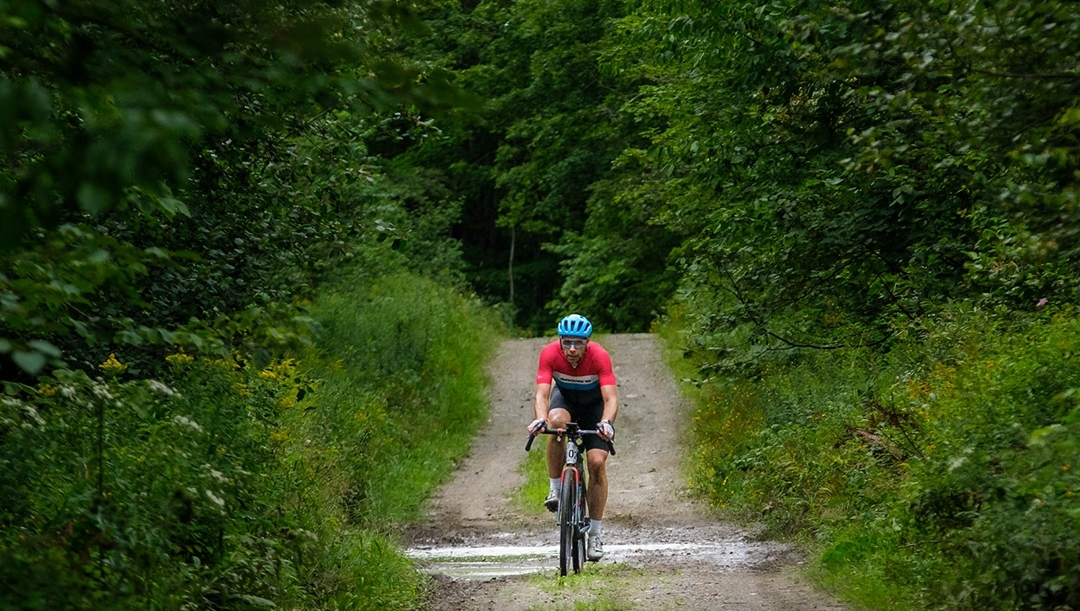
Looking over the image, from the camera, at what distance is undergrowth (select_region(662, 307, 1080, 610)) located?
19.1 feet

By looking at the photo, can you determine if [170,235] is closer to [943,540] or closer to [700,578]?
[700,578]

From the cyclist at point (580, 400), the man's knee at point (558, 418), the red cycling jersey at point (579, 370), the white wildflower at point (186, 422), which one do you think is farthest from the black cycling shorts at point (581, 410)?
the white wildflower at point (186, 422)

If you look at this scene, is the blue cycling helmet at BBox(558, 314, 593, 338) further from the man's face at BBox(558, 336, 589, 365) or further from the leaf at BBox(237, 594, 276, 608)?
A: the leaf at BBox(237, 594, 276, 608)

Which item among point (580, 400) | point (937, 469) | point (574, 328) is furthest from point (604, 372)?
point (937, 469)

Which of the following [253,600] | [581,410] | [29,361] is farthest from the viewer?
[581,410]

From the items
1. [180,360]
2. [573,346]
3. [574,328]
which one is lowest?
[180,360]

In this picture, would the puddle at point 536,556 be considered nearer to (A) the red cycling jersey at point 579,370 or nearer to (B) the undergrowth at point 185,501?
(B) the undergrowth at point 185,501

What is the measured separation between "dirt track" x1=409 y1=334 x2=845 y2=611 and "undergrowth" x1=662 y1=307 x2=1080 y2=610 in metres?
0.50

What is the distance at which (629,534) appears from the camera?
13.0 meters

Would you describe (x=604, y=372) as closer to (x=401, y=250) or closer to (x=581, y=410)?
(x=581, y=410)

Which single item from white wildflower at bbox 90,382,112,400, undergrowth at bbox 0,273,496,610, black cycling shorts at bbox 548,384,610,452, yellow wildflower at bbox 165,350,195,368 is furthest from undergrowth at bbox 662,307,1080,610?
yellow wildflower at bbox 165,350,195,368

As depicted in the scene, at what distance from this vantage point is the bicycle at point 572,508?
9.91 metres

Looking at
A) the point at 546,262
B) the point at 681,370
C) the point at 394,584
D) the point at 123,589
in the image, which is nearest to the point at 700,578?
the point at 394,584

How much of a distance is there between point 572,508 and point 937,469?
3658mm
